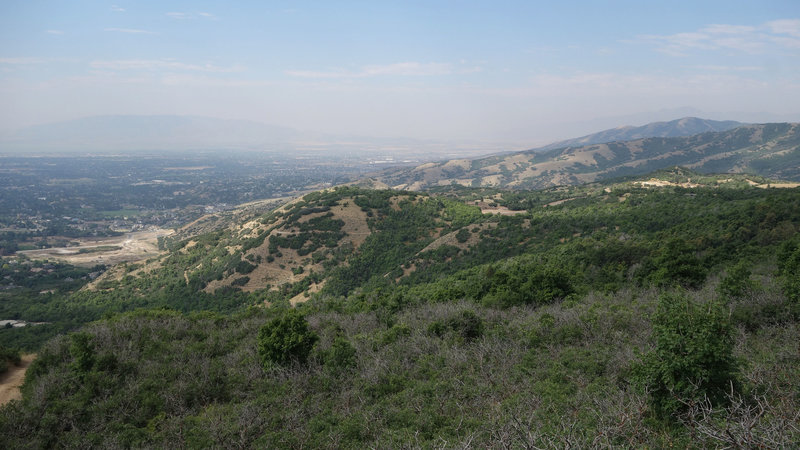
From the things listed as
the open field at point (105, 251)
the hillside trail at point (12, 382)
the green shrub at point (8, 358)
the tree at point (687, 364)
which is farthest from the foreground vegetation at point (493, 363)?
the open field at point (105, 251)

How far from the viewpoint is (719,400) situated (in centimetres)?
1079

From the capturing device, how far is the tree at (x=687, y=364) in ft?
33.8

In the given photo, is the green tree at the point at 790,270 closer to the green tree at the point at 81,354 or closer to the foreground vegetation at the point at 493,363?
the foreground vegetation at the point at 493,363

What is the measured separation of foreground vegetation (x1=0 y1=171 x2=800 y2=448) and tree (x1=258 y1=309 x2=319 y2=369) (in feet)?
0.27

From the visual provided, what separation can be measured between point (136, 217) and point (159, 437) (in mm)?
172198

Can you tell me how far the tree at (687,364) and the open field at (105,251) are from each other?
4316 inches

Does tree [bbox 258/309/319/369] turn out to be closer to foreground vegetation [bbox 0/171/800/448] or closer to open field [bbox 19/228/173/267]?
foreground vegetation [bbox 0/171/800/448]

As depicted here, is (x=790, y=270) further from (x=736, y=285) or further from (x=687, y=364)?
(x=687, y=364)

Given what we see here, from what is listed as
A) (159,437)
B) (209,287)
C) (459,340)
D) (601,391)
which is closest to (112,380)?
(159,437)

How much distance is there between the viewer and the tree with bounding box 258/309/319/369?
64.1ft

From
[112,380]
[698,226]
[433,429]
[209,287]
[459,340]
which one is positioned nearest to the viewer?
[433,429]

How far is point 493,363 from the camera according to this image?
17.2 m

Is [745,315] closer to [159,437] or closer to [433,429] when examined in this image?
[433,429]

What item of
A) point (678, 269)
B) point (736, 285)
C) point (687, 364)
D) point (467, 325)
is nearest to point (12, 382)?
point (467, 325)
